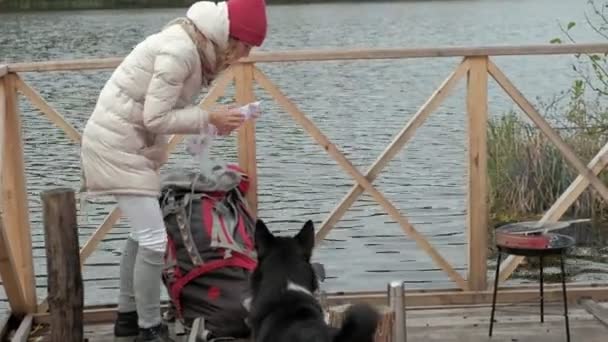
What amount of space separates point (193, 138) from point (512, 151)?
4.53 meters

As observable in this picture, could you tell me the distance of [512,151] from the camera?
8.34 metres

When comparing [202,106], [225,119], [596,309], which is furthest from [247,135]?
[596,309]

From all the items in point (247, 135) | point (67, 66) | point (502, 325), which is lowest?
point (502, 325)

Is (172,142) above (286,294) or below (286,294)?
above

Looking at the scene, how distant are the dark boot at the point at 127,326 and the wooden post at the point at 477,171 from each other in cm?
180

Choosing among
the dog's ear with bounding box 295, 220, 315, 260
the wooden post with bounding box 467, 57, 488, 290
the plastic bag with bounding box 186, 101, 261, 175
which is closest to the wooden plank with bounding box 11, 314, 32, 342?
the plastic bag with bounding box 186, 101, 261, 175

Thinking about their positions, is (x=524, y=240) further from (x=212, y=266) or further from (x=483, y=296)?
(x=212, y=266)

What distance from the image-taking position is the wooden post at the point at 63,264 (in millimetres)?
4113

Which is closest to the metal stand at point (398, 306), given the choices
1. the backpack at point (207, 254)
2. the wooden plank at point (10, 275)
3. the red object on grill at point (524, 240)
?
the red object on grill at point (524, 240)

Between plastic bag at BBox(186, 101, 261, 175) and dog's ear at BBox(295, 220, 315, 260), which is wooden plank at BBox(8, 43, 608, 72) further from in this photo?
dog's ear at BBox(295, 220, 315, 260)

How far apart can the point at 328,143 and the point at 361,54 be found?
0.51 m

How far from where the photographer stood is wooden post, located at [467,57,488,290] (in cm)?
497

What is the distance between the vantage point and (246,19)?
13.0 ft

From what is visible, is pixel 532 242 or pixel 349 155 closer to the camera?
pixel 532 242
